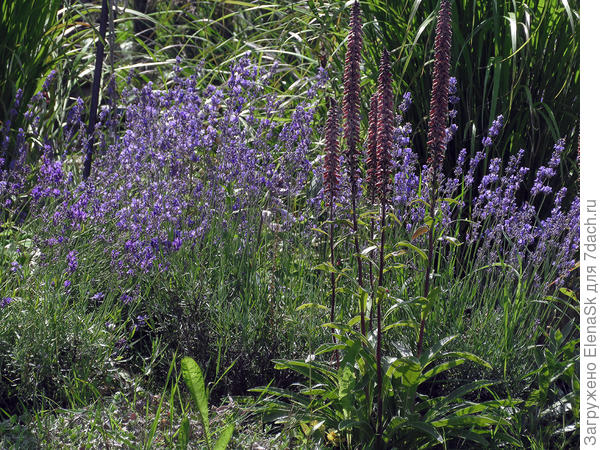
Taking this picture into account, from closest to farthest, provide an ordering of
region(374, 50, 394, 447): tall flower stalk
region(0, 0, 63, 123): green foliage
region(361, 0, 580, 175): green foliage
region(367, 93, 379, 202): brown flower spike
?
region(374, 50, 394, 447): tall flower stalk → region(367, 93, 379, 202): brown flower spike → region(361, 0, 580, 175): green foliage → region(0, 0, 63, 123): green foliage

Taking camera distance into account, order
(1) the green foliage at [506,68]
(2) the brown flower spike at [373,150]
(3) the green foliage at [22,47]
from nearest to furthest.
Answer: (2) the brown flower spike at [373,150] < (1) the green foliage at [506,68] < (3) the green foliage at [22,47]

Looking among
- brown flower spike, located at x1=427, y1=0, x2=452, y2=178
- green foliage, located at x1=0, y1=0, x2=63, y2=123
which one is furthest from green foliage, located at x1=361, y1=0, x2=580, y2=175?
green foliage, located at x1=0, y1=0, x2=63, y2=123

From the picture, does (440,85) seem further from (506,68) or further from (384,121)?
(506,68)

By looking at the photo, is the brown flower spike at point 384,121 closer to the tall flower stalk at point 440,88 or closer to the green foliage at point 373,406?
the tall flower stalk at point 440,88

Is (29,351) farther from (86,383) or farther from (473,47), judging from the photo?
(473,47)

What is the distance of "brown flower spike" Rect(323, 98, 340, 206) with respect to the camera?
226cm

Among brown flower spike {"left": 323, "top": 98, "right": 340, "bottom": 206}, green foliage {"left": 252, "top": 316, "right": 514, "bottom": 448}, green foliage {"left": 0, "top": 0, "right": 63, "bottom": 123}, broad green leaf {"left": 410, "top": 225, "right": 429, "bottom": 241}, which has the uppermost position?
green foliage {"left": 0, "top": 0, "right": 63, "bottom": 123}

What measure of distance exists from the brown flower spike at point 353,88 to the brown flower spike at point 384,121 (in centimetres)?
8

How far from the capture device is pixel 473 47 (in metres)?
4.20

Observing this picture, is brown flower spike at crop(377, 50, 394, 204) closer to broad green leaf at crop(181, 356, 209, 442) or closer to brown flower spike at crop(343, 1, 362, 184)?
brown flower spike at crop(343, 1, 362, 184)

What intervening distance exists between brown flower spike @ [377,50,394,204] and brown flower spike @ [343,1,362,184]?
8 cm

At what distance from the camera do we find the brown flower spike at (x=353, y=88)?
218 cm

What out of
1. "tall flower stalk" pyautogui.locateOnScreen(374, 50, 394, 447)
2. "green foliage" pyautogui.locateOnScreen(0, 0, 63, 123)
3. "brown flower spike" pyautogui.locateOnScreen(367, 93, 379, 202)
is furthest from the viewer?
"green foliage" pyautogui.locateOnScreen(0, 0, 63, 123)

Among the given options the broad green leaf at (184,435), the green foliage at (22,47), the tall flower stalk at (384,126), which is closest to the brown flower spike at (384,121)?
the tall flower stalk at (384,126)
